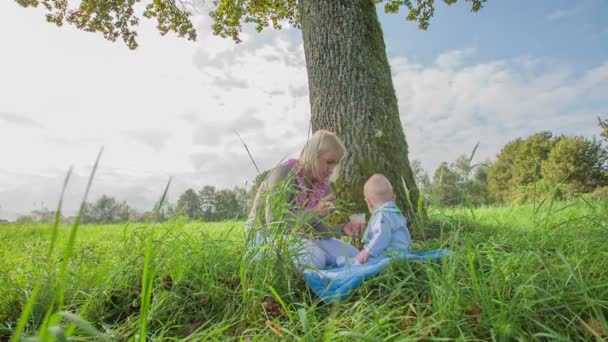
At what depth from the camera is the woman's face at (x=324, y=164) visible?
3463mm

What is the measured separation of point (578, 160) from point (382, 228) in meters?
27.4

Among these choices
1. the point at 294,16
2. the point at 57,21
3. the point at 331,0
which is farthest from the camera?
the point at 294,16

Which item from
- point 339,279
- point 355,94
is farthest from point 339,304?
point 355,94

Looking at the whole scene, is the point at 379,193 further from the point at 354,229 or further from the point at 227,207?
the point at 227,207

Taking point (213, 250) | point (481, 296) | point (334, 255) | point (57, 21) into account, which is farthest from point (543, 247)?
point (57, 21)

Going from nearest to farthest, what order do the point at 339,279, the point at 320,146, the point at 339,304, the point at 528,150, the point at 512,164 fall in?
the point at 339,304 → the point at 339,279 → the point at 320,146 → the point at 528,150 → the point at 512,164

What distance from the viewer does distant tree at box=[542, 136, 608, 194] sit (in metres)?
22.7

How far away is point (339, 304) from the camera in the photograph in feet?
6.46

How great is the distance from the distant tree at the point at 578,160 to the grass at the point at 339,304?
82.1 feet

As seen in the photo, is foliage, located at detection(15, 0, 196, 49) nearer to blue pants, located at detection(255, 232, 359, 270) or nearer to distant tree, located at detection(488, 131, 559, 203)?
blue pants, located at detection(255, 232, 359, 270)

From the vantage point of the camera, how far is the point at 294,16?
10789mm

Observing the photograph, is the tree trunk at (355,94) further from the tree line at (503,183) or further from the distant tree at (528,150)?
the distant tree at (528,150)

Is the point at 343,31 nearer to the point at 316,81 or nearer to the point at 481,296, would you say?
the point at 316,81

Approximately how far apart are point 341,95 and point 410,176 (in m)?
1.40
